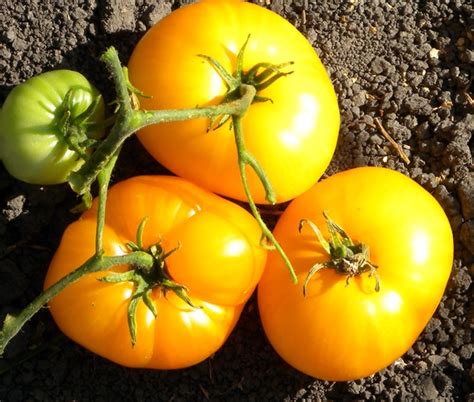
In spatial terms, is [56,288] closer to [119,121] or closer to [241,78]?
[119,121]

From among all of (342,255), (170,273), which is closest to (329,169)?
(342,255)

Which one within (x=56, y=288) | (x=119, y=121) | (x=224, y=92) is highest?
(x=119, y=121)

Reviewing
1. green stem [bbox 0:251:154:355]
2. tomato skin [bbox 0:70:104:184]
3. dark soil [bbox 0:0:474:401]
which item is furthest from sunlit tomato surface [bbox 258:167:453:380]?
tomato skin [bbox 0:70:104:184]

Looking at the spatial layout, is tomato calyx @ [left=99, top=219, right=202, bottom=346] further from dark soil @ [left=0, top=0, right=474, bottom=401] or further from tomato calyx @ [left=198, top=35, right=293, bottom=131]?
dark soil @ [left=0, top=0, right=474, bottom=401]

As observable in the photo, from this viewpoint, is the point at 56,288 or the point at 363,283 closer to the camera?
the point at 56,288

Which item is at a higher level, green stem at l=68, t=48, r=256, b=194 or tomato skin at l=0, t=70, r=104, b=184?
green stem at l=68, t=48, r=256, b=194

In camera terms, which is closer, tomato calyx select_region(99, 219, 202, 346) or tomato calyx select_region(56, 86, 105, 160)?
tomato calyx select_region(99, 219, 202, 346)

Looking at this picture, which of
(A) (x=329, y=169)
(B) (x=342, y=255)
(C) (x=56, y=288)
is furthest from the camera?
(A) (x=329, y=169)
